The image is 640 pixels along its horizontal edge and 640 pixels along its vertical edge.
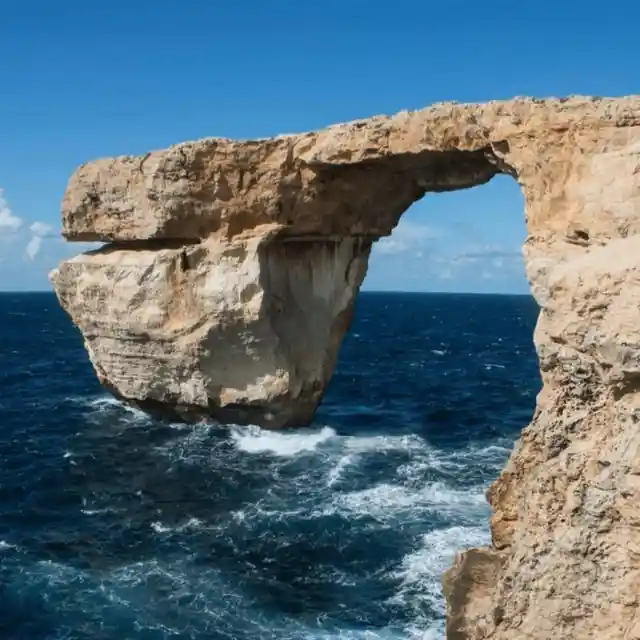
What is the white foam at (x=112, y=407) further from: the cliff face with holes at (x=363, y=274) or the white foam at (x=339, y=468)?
the white foam at (x=339, y=468)

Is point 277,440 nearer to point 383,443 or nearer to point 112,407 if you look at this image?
point 383,443

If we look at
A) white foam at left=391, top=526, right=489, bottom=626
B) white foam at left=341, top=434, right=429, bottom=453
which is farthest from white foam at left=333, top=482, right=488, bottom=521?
white foam at left=341, top=434, right=429, bottom=453

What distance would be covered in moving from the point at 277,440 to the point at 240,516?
22.8ft

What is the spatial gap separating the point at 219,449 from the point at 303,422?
14.4 ft

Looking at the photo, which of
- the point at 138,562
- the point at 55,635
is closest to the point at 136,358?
the point at 138,562

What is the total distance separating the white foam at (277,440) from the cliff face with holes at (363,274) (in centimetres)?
61

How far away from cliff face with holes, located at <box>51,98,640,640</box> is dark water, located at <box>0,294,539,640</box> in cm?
324

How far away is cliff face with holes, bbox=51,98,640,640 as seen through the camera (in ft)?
33.0

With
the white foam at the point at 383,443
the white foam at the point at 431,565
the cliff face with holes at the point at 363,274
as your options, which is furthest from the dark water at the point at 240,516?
the cliff face with holes at the point at 363,274

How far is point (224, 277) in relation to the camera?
2680 centimetres

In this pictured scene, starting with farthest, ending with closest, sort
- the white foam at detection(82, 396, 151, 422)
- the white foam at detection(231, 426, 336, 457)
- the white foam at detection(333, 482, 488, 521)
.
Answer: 1. the white foam at detection(82, 396, 151, 422)
2. the white foam at detection(231, 426, 336, 457)
3. the white foam at detection(333, 482, 488, 521)

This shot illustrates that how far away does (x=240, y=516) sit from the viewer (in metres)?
21.6

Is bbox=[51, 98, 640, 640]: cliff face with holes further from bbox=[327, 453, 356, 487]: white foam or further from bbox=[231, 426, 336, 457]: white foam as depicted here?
bbox=[327, 453, 356, 487]: white foam

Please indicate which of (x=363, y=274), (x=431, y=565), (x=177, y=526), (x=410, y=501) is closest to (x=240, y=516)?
(x=177, y=526)
